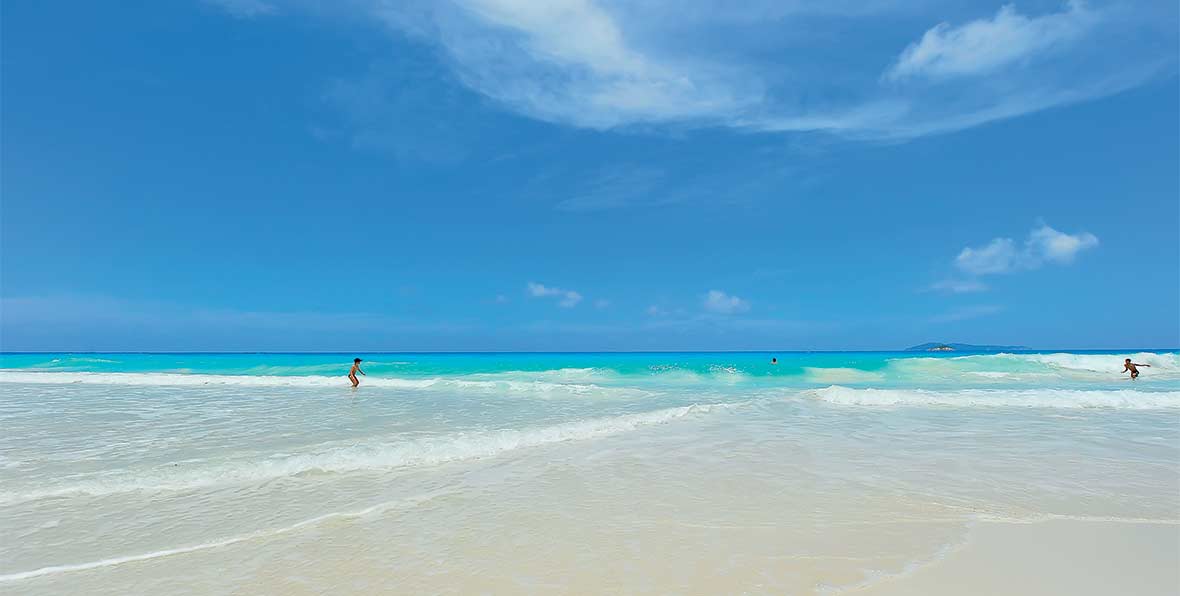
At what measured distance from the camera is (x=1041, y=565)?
417 centimetres

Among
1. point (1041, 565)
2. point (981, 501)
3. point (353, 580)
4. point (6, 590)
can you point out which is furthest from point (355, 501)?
point (981, 501)

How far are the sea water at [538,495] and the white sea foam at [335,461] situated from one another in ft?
0.17

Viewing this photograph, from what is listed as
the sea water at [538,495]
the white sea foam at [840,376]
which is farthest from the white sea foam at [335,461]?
the white sea foam at [840,376]

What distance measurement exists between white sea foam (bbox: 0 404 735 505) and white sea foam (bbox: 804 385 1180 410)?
9.68 metres

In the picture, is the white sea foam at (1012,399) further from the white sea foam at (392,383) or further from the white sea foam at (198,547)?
the white sea foam at (198,547)

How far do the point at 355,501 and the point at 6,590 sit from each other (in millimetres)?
2660

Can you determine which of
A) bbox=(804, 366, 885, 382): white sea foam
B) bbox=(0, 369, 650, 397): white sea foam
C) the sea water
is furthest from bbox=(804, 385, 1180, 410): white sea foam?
bbox=(804, 366, 885, 382): white sea foam

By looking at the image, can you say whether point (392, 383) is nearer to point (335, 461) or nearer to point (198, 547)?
point (335, 461)

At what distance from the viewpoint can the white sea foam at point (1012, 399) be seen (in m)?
15.5

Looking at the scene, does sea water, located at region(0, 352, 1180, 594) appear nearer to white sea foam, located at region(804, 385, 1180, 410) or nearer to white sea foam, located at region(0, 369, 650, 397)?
white sea foam, located at region(804, 385, 1180, 410)

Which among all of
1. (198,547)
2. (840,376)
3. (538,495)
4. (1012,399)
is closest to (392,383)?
(538,495)

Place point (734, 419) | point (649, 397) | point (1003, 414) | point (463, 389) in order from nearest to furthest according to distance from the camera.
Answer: point (734, 419) → point (1003, 414) → point (649, 397) → point (463, 389)

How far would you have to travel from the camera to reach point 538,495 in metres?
6.29

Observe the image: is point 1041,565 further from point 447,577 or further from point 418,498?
point 418,498
